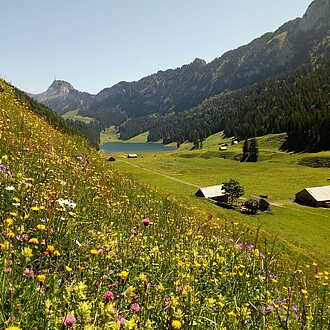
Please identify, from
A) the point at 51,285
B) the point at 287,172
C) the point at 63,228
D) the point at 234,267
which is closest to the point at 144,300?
the point at 51,285

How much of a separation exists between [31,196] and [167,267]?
2860 millimetres

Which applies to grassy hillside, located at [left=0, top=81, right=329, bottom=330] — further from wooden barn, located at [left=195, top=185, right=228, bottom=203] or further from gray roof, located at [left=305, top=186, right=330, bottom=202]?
gray roof, located at [left=305, top=186, right=330, bottom=202]

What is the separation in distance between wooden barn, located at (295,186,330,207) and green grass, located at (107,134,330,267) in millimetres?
2828

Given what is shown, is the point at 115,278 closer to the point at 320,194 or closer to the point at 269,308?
the point at 269,308

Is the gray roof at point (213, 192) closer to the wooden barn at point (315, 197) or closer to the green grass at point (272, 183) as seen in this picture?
the green grass at point (272, 183)

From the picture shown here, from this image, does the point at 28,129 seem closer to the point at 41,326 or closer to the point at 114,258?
the point at 114,258

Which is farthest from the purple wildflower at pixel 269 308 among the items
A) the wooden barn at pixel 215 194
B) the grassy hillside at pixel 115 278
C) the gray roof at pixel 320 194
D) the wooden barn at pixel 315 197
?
the gray roof at pixel 320 194

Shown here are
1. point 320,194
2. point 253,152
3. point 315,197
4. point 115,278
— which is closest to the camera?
point 115,278

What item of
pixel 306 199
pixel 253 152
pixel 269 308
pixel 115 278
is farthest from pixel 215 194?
pixel 253 152

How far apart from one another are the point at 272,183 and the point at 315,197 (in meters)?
22.7

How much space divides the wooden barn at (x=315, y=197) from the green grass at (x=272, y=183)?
2.83 metres

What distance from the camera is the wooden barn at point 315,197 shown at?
64.9 meters

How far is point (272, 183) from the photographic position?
8781 centimetres

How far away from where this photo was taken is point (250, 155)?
13612 centimetres
